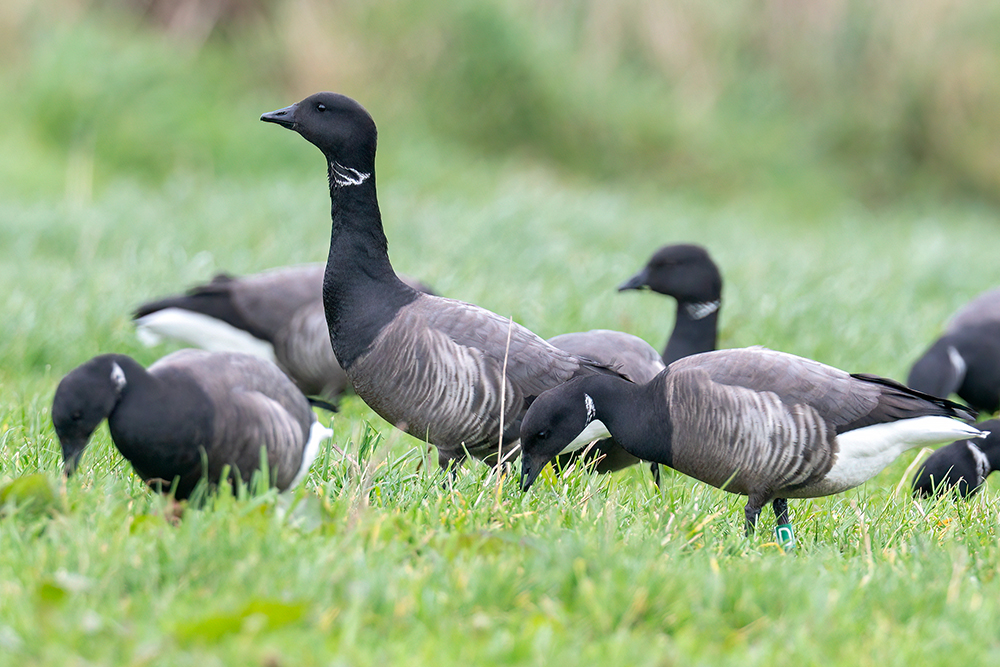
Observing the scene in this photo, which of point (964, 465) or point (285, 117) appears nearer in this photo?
point (285, 117)

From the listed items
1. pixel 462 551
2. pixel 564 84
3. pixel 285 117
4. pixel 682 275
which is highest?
pixel 564 84

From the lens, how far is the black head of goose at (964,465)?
18.7ft

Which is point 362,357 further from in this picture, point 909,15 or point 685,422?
point 909,15

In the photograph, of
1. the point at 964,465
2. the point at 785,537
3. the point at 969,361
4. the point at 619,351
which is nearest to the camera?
the point at 785,537

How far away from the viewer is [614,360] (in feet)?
19.0

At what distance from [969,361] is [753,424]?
4.40m

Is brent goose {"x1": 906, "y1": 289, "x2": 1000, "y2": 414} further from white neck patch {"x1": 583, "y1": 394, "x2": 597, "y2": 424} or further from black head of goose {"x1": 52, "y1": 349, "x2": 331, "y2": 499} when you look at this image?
black head of goose {"x1": 52, "y1": 349, "x2": 331, "y2": 499}

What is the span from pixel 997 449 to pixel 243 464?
3.96 m

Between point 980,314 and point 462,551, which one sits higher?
point 980,314

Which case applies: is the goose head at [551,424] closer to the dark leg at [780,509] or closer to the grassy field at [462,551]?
the grassy field at [462,551]

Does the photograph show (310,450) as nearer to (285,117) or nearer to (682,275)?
(285,117)

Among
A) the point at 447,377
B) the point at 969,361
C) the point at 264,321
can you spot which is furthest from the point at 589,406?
the point at 969,361

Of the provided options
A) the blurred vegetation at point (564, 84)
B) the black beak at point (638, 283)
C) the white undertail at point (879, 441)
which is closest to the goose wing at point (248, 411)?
the white undertail at point (879, 441)

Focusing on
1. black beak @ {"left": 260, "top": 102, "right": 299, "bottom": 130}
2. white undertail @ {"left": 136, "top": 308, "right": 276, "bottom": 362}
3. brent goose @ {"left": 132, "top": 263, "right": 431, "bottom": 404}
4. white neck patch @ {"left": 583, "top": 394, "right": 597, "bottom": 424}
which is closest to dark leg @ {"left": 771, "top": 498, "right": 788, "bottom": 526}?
white neck patch @ {"left": 583, "top": 394, "right": 597, "bottom": 424}
